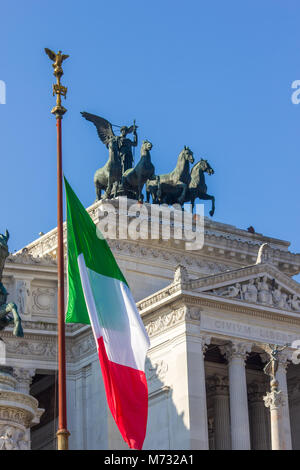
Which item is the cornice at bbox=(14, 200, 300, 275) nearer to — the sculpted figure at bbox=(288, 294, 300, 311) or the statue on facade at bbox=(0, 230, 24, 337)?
the sculpted figure at bbox=(288, 294, 300, 311)

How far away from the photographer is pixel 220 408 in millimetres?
59156

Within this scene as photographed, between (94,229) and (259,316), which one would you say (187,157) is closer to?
(259,316)

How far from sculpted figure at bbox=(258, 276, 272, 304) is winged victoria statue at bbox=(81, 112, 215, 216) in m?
10.3

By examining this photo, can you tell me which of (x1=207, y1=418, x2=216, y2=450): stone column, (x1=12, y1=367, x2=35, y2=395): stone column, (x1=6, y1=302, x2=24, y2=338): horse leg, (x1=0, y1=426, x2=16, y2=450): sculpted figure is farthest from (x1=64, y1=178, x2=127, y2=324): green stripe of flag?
(x1=207, y1=418, x2=216, y2=450): stone column

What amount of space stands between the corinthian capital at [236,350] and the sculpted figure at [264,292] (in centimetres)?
203

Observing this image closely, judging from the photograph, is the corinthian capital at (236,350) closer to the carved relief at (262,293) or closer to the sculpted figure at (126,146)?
the carved relief at (262,293)

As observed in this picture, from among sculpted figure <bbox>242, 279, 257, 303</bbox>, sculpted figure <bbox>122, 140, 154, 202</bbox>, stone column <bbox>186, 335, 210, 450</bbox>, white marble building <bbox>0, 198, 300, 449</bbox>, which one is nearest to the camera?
stone column <bbox>186, 335, 210, 450</bbox>

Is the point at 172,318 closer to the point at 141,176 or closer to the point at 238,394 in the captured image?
the point at 238,394

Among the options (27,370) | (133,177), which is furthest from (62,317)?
(133,177)

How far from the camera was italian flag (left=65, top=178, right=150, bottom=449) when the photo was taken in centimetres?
3284

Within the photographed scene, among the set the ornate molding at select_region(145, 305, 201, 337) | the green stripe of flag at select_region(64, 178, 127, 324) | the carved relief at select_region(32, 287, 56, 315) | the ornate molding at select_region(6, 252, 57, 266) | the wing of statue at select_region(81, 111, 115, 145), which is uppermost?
the wing of statue at select_region(81, 111, 115, 145)

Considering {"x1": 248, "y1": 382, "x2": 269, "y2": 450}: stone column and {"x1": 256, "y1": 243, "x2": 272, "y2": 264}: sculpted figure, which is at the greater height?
{"x1": 256, "y1": 243, "x2": 272, "y2": 264}: sculpted figure

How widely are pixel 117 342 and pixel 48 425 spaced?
95.5ft

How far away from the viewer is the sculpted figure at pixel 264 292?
56094mm
